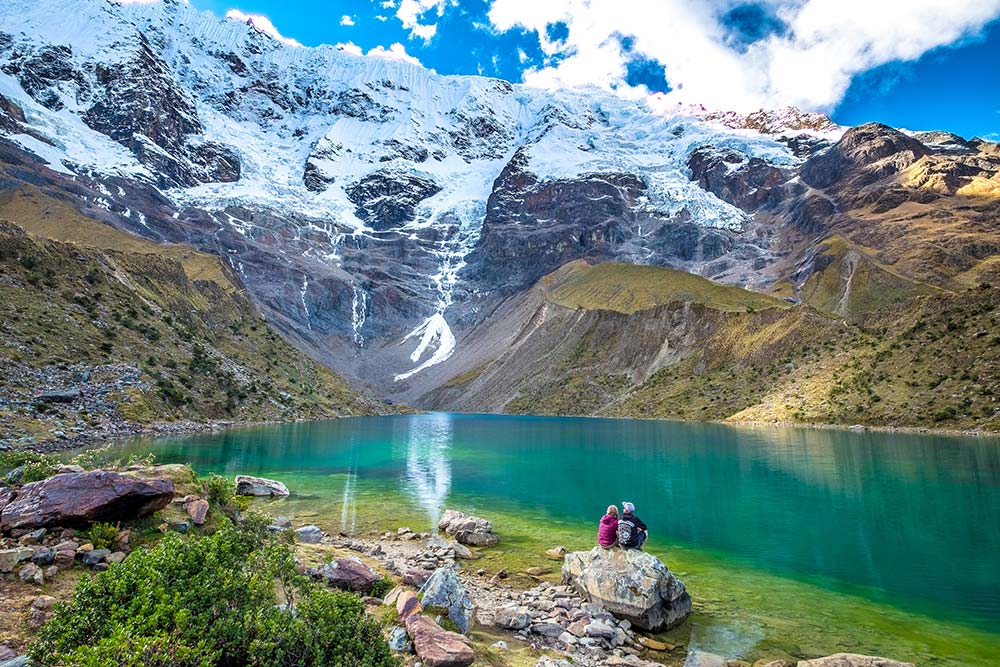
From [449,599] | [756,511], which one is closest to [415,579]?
[449,599]

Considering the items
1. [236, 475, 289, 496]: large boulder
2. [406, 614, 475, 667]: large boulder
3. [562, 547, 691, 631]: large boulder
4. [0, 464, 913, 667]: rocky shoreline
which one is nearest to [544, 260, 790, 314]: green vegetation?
[236, 475, 289, 496]: large boulder

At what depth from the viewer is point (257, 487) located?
3158 cm

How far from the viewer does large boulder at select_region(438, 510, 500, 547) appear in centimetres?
2323

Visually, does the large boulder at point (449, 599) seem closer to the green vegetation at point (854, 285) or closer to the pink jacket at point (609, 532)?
the pink jacket at point (609, 532)

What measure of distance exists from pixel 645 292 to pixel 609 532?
15594 centimetres

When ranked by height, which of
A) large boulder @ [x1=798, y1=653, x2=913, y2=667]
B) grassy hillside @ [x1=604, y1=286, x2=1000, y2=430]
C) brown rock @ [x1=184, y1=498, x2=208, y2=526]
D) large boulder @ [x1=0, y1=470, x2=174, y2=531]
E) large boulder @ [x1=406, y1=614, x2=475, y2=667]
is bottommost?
large boulder @ [x1=798, y1=653, x2=913, y2=667]

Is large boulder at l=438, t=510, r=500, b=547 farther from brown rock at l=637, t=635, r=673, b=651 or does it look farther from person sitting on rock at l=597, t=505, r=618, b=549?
brown rock at l=637, t=635, r=673, b=651

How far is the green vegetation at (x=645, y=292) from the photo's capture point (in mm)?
156125

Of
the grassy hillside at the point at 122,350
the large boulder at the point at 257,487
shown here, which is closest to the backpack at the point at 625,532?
the large boulder at the point at 257,487

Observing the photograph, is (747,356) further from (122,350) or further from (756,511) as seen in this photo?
(122,350)

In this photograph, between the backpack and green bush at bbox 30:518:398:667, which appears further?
the backpack

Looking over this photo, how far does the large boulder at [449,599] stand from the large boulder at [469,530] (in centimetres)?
982

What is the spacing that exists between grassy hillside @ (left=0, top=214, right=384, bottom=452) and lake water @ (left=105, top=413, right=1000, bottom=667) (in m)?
8.46

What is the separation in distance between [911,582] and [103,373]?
65062 millimetres
